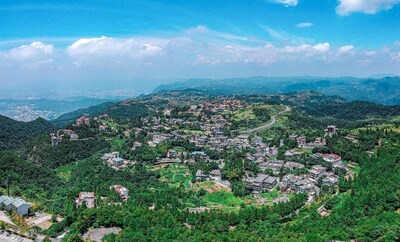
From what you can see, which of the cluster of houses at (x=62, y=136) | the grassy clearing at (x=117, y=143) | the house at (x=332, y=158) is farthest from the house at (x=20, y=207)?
the house at (x=332, y=158)

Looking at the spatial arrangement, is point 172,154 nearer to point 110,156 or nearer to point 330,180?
point 110,156

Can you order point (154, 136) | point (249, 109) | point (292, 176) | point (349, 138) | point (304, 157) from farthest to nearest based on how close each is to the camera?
point (249, 109)
point (154, 136)
point (349, 138)
point (304, 157)
point (292, 176)

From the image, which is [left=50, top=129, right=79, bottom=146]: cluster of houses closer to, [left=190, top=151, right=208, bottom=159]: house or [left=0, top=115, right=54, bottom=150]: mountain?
[left=0, top=115, right=54, bottom=150]: mountain

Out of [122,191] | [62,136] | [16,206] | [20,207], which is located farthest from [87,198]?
[62,136]

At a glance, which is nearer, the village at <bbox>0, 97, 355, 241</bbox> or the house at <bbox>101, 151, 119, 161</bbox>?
the village at <bbox>0, 97, 355, 241</bbox>

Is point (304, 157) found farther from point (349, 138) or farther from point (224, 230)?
point (224, 230)

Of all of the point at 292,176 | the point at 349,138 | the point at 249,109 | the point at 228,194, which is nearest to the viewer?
the point at 228,194

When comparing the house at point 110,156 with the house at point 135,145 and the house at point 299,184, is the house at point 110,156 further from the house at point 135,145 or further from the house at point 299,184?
the house at point 299,184

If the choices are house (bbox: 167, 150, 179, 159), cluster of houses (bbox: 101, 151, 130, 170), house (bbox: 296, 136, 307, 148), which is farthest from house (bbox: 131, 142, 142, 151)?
house (bbox: 296, 136, 307, 148)

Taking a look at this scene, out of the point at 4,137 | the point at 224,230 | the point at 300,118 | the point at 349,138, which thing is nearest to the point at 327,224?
the point at 224,230
